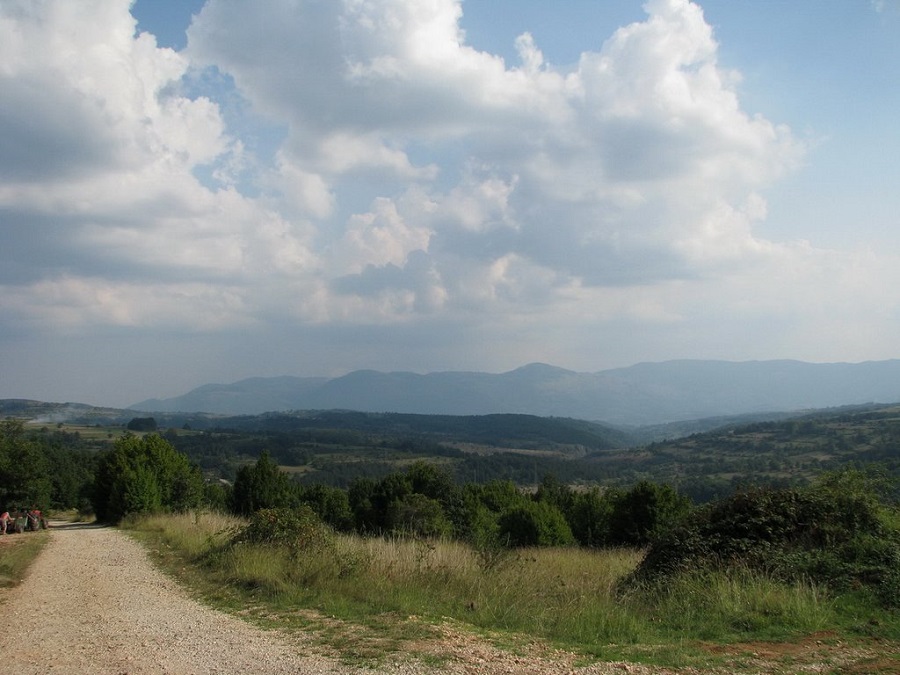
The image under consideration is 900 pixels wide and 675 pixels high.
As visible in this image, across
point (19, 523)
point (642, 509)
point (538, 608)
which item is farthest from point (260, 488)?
point (538, 608)

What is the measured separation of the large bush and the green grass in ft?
40.2

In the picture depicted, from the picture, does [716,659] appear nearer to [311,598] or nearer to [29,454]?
[311,598]

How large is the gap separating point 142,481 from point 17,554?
12.0 metres

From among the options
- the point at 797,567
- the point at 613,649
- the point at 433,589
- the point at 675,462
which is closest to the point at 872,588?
the point at 797,567

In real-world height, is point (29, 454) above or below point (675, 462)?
above

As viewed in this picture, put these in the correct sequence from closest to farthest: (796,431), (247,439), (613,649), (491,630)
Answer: (613,649) < (491,630) < (796,431) < (247,439)

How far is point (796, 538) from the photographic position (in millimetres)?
10461

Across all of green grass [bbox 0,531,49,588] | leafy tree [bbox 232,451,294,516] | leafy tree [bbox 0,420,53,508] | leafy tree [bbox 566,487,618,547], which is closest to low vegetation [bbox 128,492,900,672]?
green grass [bbox 0,531,49,588]

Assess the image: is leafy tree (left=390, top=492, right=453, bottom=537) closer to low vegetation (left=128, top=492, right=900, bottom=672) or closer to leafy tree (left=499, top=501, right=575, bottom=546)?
leafy tree (left=499, top=501, right=575, bottom=546)

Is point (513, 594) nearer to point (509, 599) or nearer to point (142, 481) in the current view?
point (509, 599)

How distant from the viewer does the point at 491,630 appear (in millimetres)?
7648

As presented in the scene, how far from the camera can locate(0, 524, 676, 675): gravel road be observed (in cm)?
611

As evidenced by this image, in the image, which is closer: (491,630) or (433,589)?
(491,630)

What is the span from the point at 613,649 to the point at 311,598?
474 cm
